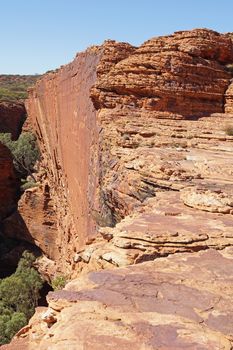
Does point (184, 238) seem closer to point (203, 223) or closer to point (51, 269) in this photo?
point (203, 223)

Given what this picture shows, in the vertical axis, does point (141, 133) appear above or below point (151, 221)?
above

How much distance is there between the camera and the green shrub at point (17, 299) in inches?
711

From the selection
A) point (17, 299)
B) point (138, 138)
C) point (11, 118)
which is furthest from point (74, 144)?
point (11, 118)

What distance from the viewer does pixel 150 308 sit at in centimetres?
420

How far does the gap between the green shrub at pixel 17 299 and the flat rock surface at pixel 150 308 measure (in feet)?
47.7

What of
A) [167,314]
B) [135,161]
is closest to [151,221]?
[167,314]

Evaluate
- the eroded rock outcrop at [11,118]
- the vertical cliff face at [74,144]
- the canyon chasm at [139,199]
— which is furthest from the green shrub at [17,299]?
the eroded rock outcrop at [11,118]

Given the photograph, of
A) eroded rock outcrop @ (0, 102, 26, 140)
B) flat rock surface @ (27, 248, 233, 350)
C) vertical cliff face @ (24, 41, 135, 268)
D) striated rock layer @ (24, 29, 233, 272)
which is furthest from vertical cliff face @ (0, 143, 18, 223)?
flat rock surface @ (27, 248, 233, 350)

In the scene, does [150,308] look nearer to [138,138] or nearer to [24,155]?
[138,138]

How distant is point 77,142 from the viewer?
1895 centimetres

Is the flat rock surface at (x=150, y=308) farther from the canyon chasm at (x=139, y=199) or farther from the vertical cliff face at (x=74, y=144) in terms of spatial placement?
the vertical cliff face at (x=74, y=144)

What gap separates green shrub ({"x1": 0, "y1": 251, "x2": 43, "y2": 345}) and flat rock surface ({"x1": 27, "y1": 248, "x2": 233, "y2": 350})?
14.5 meters

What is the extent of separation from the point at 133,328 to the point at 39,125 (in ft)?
101

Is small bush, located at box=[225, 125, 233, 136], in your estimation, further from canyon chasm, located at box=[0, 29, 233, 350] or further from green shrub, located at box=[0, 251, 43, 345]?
green shrub, located at box=[0, 251, 43, 345]
